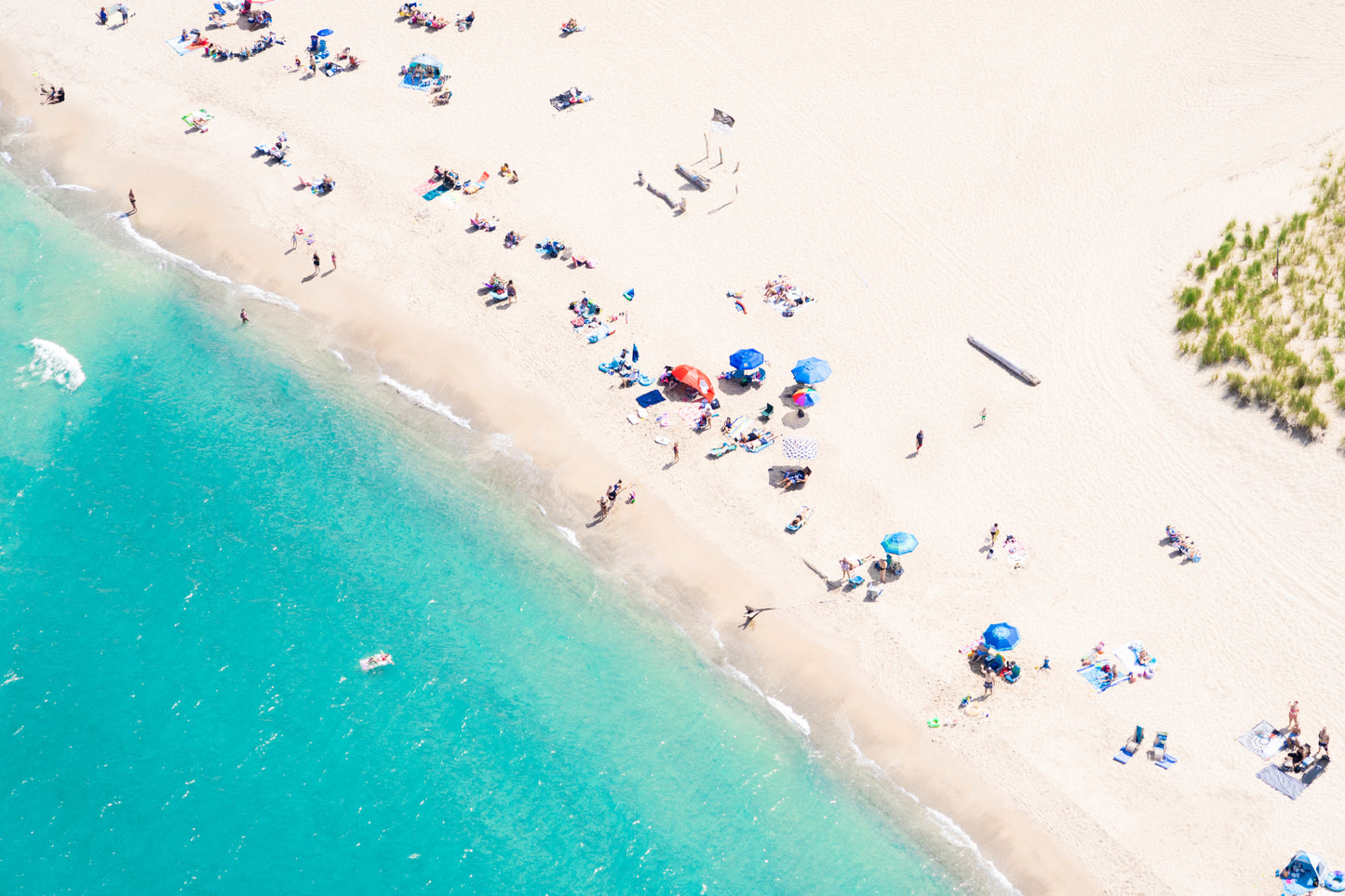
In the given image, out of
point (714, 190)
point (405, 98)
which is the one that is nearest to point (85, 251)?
point (405, 98)

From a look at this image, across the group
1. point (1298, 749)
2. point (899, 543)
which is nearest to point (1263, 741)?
point (1298, 749)

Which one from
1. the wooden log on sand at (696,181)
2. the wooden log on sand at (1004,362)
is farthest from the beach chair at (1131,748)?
the wooden log on sand at (696,181)

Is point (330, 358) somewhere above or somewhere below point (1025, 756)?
below

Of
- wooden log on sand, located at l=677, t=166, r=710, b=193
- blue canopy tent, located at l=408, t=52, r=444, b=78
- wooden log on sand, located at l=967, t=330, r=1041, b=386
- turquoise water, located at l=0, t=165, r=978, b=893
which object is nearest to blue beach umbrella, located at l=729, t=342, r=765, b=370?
wooden log on sand, located at l=967, t=330, r=1041, b=386

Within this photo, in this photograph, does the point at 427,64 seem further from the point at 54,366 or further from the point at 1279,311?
the point at 1279,311

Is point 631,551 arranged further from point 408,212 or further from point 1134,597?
point 408,212
